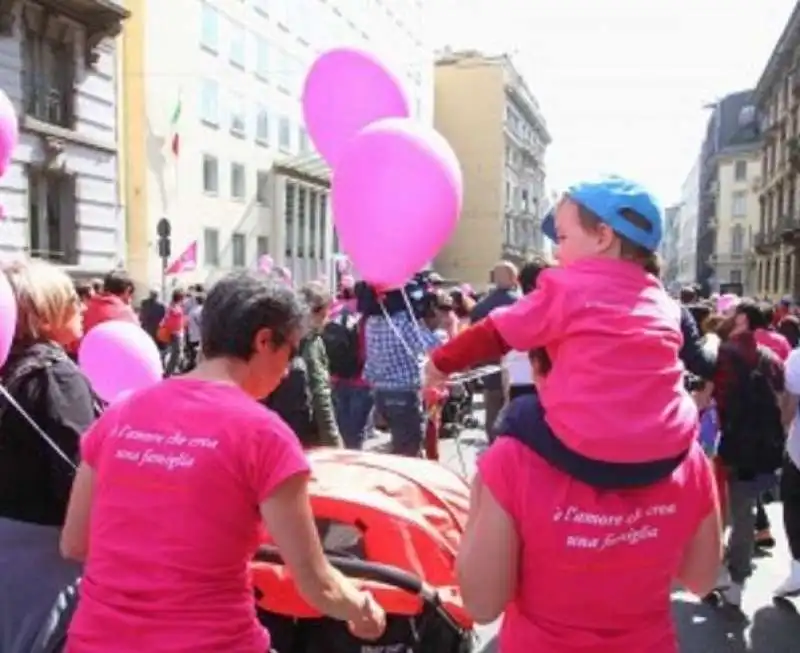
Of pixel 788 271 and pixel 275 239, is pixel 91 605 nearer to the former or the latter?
pixel 275 239

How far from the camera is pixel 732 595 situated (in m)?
4.71

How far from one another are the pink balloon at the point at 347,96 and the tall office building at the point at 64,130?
1226 cm

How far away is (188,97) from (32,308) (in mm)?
24528

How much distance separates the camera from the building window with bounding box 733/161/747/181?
72812 millimetres

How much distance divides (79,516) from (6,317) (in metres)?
0.82

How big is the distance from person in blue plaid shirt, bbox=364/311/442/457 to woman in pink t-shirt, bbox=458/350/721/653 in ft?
12.2

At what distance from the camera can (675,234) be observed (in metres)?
142

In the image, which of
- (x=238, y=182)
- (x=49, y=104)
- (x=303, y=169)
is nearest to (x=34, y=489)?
(x=49, y=104)

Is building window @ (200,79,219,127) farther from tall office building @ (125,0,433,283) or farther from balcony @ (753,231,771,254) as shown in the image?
balcony @ (753,231,771,254)

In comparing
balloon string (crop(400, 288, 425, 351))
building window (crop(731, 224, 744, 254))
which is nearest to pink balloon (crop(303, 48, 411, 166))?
balloon string (crop(400, 288, 425, 351))

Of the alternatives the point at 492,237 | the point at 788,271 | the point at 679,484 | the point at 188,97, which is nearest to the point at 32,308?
the point at 679,484

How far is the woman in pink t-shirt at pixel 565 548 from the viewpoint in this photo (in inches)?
71.4

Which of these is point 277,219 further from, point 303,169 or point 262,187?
point 303,169

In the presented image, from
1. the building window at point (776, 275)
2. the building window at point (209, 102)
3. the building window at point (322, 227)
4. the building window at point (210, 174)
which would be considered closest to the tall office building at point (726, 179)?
the building window at point (776, 275)
